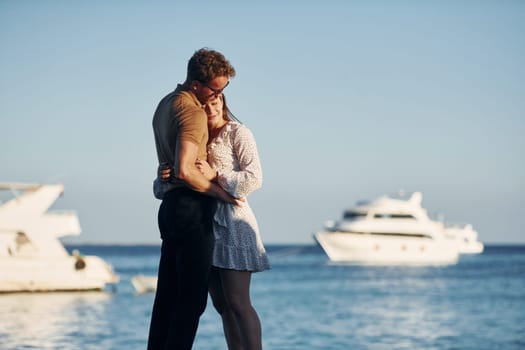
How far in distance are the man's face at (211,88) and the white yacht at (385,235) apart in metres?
50.9

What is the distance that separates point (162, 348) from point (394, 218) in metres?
51.7

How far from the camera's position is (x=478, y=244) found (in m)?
86.8

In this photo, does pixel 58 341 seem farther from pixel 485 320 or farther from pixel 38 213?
pixel 38 213

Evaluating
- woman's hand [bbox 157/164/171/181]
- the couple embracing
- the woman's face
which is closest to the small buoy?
the couple embracing

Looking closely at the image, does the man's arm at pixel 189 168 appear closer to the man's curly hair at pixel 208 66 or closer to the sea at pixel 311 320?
the man's curly hair at pixel 208 66

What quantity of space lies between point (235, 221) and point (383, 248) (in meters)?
52.9

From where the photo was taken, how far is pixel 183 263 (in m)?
4.43

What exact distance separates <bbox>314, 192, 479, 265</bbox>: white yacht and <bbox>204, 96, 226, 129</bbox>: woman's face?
50.6 metres

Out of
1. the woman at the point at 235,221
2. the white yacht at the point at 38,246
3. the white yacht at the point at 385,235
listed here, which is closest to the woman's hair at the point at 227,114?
the woman at the point at 235,221

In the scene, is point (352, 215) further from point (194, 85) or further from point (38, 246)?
A: point (194, 85)

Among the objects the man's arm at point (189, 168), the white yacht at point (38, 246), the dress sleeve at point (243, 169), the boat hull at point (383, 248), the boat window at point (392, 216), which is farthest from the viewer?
the boat hull at point (383, 248)

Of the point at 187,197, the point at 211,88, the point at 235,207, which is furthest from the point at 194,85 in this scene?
the point at 235,207

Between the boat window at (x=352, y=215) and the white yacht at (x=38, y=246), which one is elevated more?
the boat window at (x=352, y=215)

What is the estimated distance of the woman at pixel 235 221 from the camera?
15.1ft
